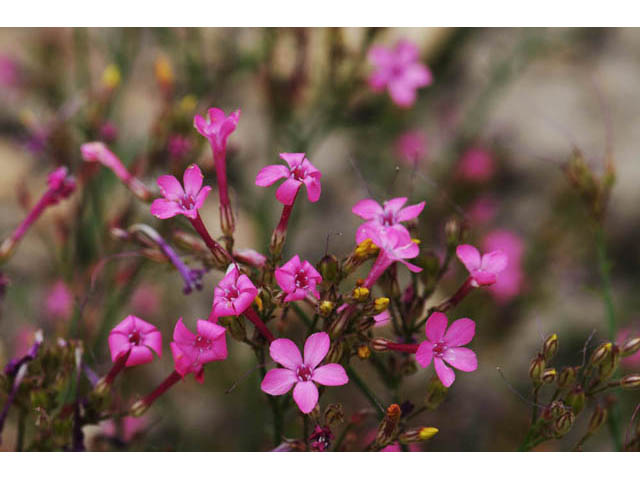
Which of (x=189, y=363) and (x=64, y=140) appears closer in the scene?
(x=189, y=363)

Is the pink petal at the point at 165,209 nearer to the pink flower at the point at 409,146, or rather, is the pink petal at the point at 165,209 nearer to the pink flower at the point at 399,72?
the pink flower at the point at 399,72

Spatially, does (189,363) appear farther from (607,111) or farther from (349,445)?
(607,111)

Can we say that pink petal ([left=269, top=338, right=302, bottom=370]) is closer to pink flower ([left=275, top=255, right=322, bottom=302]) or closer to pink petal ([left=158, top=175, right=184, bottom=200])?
pink flower ([left=275, top=255, right=322, bottom=302])

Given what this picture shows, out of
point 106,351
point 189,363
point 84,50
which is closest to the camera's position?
point 189,363

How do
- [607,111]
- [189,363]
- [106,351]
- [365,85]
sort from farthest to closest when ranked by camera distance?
[607,111], [365,85], [106,351], [189,363]

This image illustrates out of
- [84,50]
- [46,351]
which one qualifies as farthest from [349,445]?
[84,50]
